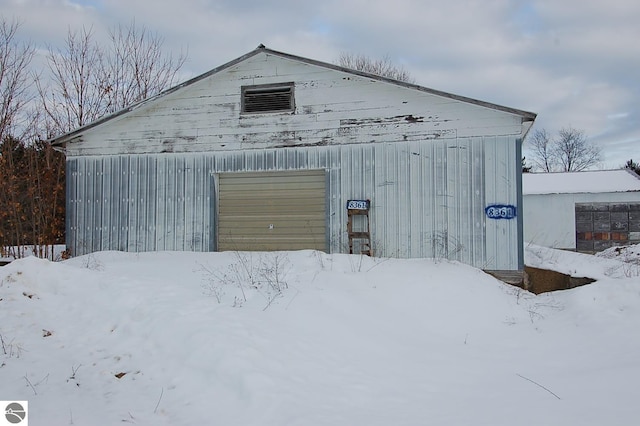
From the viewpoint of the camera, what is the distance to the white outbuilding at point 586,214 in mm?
18953

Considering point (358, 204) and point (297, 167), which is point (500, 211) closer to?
point (358, 204)

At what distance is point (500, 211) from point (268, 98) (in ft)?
18.6

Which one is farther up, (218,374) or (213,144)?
(213,144)

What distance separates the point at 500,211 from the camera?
367 inches

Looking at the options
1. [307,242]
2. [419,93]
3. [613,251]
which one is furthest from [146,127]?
[613,251]

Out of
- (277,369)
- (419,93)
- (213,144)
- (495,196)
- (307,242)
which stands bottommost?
(277,369)

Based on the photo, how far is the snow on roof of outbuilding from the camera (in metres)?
19.6

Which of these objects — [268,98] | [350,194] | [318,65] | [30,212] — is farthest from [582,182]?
[30,212]

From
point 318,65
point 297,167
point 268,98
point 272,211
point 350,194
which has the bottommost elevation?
point 272,211

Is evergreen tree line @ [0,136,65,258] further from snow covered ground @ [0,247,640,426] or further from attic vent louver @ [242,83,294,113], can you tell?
snow covered ground @ [0,247,640,426]

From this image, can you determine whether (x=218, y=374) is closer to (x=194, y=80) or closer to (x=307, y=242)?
(x=307, y=242)

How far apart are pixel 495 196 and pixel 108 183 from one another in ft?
29.7

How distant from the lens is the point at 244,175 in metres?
10.9

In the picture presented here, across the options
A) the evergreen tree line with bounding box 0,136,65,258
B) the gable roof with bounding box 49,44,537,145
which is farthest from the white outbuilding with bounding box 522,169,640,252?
the evergreen tree line with bounding box 0,136,65,258
